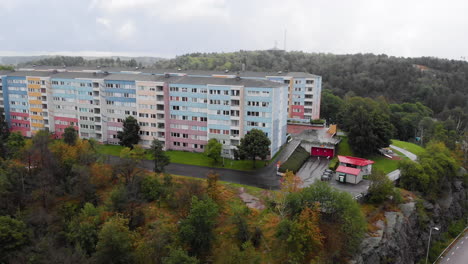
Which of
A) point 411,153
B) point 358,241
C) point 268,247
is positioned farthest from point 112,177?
point 411,153

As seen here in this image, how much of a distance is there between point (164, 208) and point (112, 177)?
40.8ft

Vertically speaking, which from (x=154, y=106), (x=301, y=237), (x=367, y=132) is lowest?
(x=301, y=237)

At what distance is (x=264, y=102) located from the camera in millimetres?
65250

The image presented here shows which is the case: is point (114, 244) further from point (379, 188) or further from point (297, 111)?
point (297, 111)

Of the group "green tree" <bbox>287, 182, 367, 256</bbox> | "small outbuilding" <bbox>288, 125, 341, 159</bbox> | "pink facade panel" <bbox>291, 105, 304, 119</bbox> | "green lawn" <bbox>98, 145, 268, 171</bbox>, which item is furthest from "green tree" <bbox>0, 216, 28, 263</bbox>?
"pink facade panel" <bbox>291, 105, 304, 119</bbox>

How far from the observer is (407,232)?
49406 millimetres

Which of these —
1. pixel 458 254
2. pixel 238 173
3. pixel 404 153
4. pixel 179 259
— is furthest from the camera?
Result: pixel 404 153

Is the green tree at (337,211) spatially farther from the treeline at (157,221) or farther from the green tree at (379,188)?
the green tree at (379,188)

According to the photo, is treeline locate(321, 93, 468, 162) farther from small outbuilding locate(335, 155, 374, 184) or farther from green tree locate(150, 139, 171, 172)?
green tree locate(150, 139, 171, 172)

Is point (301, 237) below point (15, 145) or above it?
below

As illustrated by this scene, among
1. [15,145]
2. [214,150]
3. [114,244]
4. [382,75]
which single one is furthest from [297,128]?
[382,75]

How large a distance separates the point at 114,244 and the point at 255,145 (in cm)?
2934

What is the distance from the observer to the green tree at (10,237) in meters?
39.5

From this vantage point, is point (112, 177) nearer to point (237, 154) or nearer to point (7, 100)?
point (237, 154)
